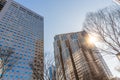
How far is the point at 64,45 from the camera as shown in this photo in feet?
260

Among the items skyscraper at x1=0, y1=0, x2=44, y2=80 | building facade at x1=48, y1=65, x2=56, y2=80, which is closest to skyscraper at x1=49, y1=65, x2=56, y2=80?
building facade at x1=48, y1=65, x2=56, y2=80

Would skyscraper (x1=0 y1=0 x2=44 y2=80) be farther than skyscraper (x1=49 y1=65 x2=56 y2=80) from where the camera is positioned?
Yes

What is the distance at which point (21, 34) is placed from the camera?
2685 inches

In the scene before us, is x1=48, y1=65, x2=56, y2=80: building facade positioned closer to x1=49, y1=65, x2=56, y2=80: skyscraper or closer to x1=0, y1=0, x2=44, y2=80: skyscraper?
x1=49, y1=65, x2=56, y2=80: skyscraper

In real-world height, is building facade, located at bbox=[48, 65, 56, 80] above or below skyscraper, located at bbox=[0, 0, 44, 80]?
below

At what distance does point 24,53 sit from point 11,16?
2965cm

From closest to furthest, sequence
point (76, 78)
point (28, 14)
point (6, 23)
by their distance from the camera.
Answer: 1. point (76, 78)
2. point (6, 23)
3. point (28, 14)

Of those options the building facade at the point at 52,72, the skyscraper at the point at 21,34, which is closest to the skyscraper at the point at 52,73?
the building facade at the point at 52,72

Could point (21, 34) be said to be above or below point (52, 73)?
above

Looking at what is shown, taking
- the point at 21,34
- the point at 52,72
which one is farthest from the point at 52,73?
the point at 21,34

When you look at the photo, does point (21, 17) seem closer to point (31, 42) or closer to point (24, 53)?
point (31, 42)

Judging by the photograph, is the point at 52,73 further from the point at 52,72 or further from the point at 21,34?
the point at 21,34

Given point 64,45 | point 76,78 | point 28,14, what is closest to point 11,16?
point 28,14

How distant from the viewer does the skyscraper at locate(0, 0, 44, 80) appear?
5444 centimetres
